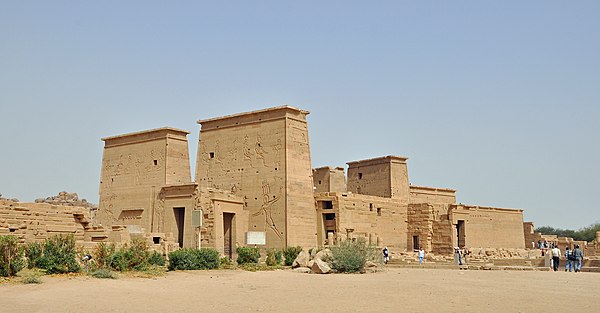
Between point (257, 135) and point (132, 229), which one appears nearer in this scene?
point (132, 229)

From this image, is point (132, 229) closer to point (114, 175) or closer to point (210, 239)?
point (210, 239)

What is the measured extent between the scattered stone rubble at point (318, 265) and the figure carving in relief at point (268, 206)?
20.6 feet

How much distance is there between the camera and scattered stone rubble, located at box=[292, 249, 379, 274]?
21.0 meters

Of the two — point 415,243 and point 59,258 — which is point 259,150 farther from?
point 59,258

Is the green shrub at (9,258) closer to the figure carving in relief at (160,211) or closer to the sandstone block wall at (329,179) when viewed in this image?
the figure carving in relief at (160,211)

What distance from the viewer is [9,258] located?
1670 centimetres

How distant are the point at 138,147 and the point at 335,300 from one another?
2593 cm

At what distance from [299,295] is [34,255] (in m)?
8.97

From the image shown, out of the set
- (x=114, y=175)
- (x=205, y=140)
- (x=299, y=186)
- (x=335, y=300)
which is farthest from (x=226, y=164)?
(x=335, y=300)

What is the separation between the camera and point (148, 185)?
35.0 metres

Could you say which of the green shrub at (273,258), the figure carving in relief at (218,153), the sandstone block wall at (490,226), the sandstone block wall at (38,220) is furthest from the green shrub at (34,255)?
the sandstone block wall at (490,226)

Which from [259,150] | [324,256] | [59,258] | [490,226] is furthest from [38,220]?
[490,226]

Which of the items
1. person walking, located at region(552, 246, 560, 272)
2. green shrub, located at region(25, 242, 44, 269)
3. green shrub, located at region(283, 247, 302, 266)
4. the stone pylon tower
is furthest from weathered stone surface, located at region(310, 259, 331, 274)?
person walking, located at region(552, 246, 560, 272)

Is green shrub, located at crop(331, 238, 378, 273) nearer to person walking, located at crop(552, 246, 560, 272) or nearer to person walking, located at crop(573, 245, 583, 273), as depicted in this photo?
person walking, located at crop(552, 246, 560, 272)
